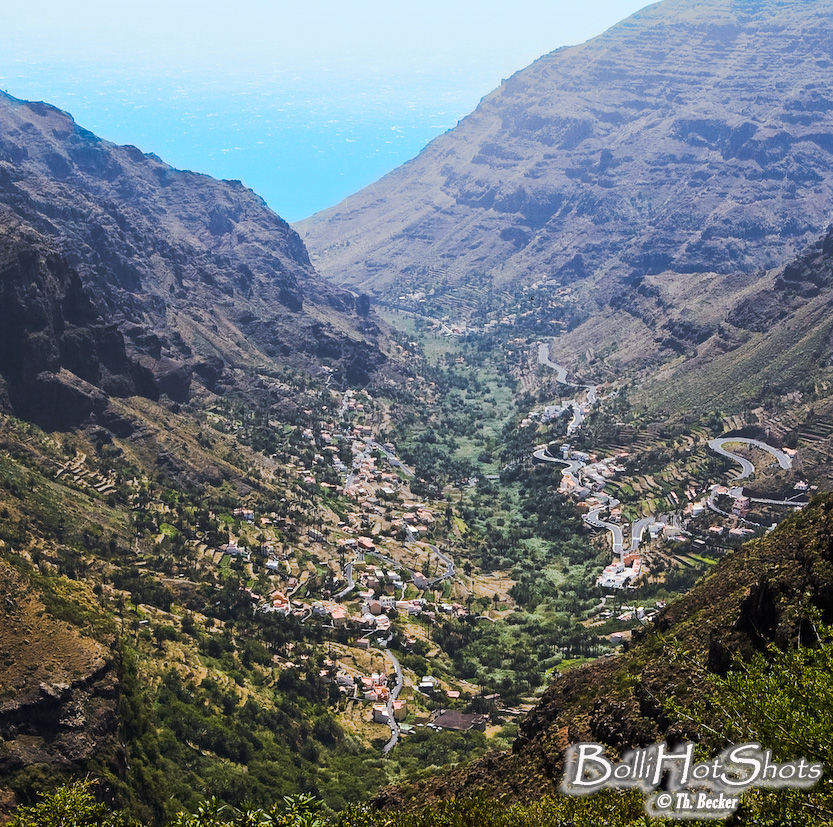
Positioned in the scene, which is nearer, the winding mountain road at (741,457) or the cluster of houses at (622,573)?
the cluster of houses at (622,573)

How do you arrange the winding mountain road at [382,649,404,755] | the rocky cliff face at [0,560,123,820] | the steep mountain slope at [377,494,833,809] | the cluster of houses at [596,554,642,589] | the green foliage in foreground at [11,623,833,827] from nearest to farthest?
1. the green foliage in foreground at [11,623,833,827]
2. the steep mountain slope at [377,494,833,809]
3. the rocky cliff face at [0,560,123,820]
4. the winding mountain road at [382,649,404,755]
5. the cluster of houses at [596,554,642,589]

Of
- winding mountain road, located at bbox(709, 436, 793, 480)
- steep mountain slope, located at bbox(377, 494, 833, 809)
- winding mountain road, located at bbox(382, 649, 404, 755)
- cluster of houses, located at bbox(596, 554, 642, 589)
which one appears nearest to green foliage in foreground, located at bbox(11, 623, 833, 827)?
steep mountain slope, located at bbox(377, 494, 833, 809)

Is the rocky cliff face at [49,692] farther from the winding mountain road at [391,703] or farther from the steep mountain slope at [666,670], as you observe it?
the winding mountain road at [391,703]

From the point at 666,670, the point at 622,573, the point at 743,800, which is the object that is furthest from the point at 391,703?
the point at 743,800

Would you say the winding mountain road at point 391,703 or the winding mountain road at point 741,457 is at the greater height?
the winding mountain road at point 741,457

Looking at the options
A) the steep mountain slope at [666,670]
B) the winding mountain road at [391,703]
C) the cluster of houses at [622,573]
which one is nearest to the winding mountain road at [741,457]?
the cluster of houses at [622,573]

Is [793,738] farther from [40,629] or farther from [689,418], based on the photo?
[689,418]

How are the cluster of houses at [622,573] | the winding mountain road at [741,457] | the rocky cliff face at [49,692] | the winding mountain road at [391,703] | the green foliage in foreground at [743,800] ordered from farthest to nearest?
the winding mountain road at [741,457] → the cluster of houses at [622,573] → the winding mountain road at [391,703] → the rocky cliff face at [49,692] → the green foliage in foreground at [743,800]

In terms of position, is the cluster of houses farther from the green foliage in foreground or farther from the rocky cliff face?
the green foliage in foreground

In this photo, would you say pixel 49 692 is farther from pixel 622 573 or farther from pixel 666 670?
pixel 622 573
